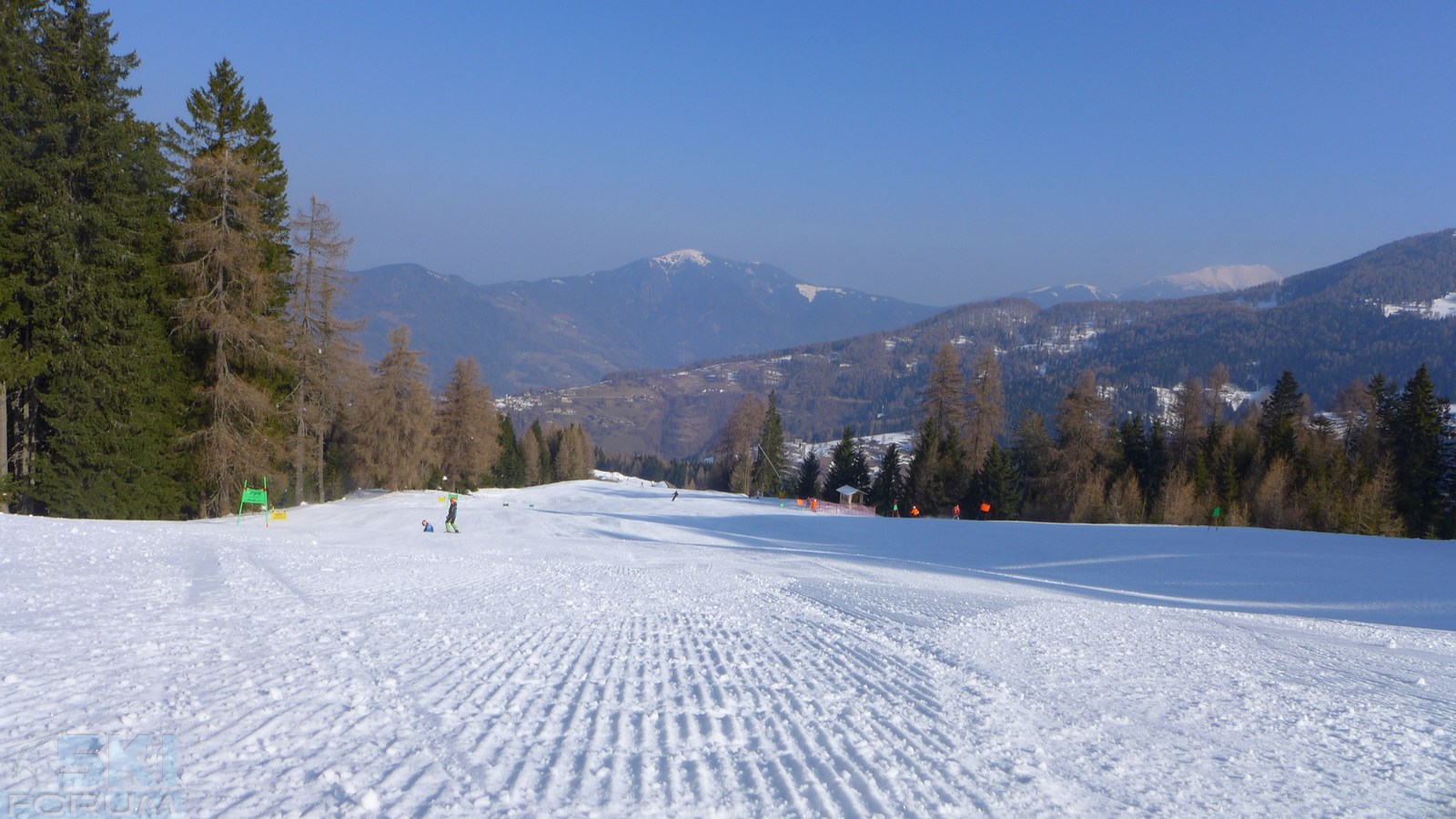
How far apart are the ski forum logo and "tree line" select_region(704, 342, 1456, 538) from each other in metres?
41.0

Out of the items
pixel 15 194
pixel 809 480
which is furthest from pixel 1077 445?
pixel 15 194

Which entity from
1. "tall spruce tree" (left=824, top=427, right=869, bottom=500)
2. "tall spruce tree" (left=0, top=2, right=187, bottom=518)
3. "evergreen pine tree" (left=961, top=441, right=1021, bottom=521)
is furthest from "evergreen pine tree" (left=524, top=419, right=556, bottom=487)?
"tall spruce tree" (left=0, top=2, right=187, bottom=518)

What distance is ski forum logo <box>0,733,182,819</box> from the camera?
3.47m

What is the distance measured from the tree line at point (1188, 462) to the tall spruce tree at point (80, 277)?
35162mm

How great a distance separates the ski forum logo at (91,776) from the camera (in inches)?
137

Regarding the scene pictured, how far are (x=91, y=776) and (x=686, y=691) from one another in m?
3.69

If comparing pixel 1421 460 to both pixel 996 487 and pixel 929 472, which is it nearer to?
pixel 996 487

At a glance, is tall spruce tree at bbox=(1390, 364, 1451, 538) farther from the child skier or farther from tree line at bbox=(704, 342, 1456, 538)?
the child skier

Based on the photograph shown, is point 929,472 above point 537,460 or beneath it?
beneath

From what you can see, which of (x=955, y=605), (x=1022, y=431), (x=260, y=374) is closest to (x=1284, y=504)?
(x=1022, y=431)

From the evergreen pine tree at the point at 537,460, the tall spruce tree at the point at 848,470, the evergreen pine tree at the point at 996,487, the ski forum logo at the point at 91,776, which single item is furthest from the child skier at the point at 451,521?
the evergreen pine tree at the point at 537,460

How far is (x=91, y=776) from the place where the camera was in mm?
3791

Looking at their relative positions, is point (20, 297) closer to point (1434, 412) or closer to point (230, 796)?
point (230, 796)

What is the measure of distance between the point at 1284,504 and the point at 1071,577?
1151 inches
